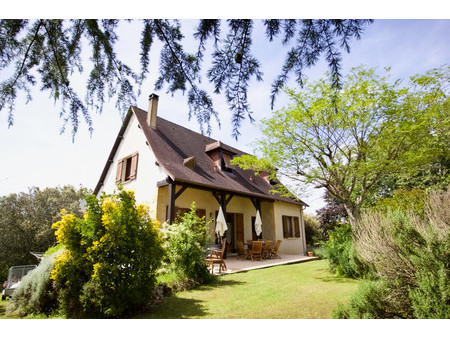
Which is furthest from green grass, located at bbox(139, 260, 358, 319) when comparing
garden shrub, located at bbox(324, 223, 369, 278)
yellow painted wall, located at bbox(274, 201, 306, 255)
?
yellow painted wall, located at bbox(274, 201, 306, 255)

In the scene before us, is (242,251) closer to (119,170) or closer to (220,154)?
(220,154)

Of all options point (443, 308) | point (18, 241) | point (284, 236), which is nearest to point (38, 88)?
point (443, 308)

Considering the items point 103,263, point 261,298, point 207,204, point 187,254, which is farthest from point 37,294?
point 207,204

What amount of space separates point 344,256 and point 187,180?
6.28 metres

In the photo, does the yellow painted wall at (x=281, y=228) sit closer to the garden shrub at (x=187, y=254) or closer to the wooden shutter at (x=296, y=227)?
the wooden shutter at (x=296, y=227)

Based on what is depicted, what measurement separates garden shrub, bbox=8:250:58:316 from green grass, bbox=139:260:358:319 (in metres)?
2.32

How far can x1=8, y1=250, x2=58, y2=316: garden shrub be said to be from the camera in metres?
4.95

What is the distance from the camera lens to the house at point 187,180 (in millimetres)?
10453

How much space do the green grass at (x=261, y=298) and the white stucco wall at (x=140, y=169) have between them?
15.7ft

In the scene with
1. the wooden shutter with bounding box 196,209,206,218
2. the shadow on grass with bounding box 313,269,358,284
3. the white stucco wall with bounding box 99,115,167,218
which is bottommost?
the shadow on grass with bounding box 313,269,358,284

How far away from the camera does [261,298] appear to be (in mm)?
5223

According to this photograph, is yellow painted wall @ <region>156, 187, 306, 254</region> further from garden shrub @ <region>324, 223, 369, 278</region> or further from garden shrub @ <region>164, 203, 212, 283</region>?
garden shrub @ <region>324, 223, 369, 278</region>

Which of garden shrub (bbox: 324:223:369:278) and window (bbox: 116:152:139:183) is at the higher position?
window (bbox: 116:152:139:183)

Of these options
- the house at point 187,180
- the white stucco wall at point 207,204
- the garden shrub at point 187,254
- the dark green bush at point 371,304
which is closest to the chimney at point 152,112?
the house at point 187,180
